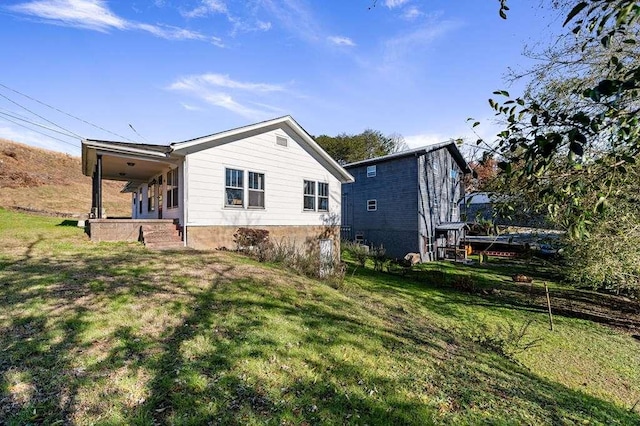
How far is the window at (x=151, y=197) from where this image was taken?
50.0 feet

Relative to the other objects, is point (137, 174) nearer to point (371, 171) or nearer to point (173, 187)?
point (173, 187)

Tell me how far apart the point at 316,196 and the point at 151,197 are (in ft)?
28.5

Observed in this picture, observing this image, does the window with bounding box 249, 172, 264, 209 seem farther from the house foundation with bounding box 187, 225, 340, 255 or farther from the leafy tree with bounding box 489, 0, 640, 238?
the leafy tree with bounding box 489, 0, 640, 238

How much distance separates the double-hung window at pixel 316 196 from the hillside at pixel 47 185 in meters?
17.3

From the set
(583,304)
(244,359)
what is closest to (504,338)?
(583,304)

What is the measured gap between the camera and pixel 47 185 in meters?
26.2

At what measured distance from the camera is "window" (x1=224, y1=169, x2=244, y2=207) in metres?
11.4

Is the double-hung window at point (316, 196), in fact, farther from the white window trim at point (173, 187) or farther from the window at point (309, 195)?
the white window trim at point (173, 187)

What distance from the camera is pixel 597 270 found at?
23.8 feet

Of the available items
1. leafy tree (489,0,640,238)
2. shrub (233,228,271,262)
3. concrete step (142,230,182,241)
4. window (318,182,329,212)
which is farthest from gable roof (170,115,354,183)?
leafy tree (489,0,640,238)

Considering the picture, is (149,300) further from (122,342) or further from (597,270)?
(597,270)

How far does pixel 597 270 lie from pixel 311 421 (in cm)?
807

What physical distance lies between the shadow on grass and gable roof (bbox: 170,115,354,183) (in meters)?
5.34

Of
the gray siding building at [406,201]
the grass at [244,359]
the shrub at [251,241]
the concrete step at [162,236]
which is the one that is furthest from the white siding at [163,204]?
the gray siding building at [406,201]
